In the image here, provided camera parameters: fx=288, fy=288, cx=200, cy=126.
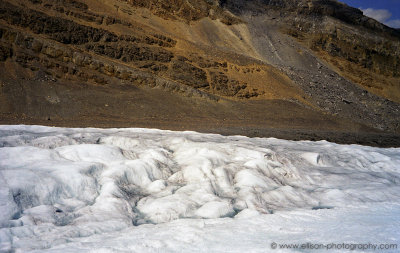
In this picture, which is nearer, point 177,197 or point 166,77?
point 177,197

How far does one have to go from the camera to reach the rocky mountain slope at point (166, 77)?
45.1ft

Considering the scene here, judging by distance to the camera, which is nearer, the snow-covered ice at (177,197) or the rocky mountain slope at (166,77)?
the snow-covered ice at (177,197)

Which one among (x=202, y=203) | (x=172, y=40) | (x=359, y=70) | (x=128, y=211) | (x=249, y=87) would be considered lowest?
(x=128, y=211)

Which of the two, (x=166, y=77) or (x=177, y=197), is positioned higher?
(x=166, y=77)

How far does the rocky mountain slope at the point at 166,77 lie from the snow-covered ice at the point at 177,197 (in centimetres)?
603

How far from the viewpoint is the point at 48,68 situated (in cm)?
1491

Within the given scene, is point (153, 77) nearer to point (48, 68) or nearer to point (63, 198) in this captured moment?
point (48, 68)

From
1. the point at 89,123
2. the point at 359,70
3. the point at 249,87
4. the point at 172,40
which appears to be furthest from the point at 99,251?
the point at 359,70

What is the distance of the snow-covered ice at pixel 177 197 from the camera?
13.1 feet

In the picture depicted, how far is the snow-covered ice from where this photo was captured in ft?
13.1

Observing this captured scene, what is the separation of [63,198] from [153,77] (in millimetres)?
13336

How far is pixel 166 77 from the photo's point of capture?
18.7 metres

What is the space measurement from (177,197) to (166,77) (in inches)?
560

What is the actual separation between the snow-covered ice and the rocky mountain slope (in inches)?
237
